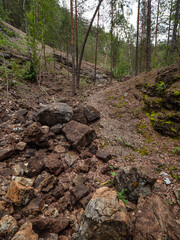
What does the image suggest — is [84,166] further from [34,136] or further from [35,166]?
[34,136]

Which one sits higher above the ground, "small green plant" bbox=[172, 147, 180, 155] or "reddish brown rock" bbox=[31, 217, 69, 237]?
"small green plant" bbox=[172, 147, 180, 155]

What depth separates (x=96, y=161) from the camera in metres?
5.55

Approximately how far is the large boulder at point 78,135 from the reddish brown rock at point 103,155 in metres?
0.86

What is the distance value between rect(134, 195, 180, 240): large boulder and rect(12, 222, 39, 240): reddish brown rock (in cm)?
238

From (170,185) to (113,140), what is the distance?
320 cm

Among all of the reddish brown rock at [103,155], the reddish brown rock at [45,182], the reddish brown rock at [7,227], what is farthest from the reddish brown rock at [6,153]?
the reddish brown rock at [103,155]

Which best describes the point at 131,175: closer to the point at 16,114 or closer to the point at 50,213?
the point at 50,213

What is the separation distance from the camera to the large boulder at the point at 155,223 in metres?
2.55

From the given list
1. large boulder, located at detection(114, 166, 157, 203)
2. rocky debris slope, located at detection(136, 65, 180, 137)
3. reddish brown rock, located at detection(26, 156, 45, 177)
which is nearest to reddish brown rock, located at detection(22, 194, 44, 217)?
reddish brown rock, located at detection(26, 156, 45, 177)

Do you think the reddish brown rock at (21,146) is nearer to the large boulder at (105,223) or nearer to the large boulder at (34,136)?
the large boulder at (34,136)

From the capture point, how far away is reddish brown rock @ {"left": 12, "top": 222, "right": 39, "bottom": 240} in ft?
8.03

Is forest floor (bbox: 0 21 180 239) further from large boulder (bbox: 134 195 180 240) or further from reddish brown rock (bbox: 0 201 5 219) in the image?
large boulder (bbox: 134 195 180 240)

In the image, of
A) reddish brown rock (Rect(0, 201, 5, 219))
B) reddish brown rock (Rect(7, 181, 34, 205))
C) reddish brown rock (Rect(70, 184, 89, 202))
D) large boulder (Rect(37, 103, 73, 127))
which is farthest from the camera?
large boulder (Rect(37, 103, 73, 127))

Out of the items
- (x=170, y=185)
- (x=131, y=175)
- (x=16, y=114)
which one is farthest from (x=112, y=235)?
(x=16, y=114)
